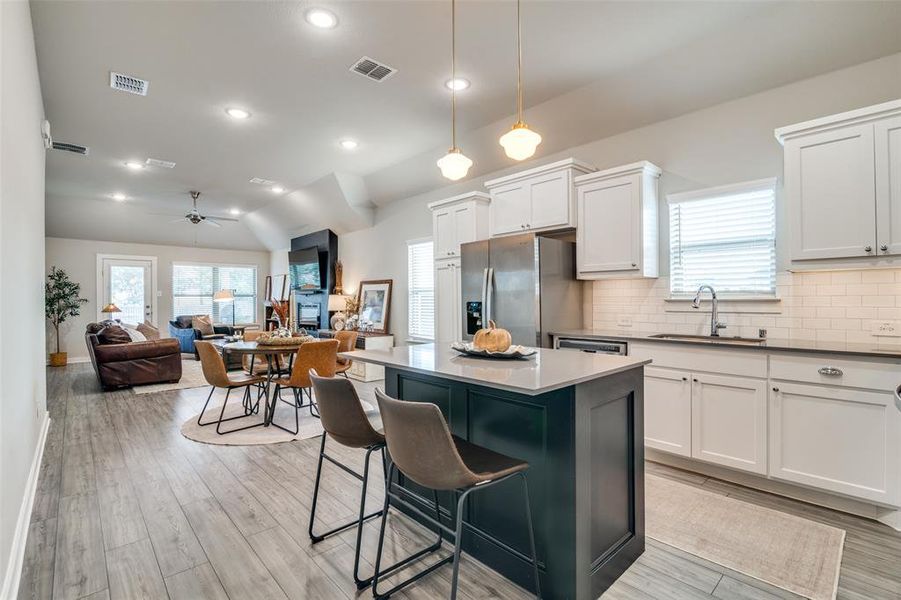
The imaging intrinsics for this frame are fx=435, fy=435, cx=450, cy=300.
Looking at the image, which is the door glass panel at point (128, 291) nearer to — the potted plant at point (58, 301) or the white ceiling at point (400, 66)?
the potted plant at point (58, 301)

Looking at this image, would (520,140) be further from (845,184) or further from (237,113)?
(237,113)

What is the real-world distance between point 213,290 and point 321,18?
991cm

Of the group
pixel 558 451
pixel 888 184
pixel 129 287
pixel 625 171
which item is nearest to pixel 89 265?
pixel 129 287

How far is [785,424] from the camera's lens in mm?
2656

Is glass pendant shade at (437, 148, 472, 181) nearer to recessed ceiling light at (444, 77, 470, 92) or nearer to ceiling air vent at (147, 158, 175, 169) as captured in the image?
recessed ceiling light at (444, 77, 470, 92)

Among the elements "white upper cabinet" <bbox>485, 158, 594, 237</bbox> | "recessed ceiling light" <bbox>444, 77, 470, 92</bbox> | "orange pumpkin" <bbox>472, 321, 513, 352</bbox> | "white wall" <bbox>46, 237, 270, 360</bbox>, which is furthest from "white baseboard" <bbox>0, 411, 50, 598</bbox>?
"white wall" <bbox>46, 237, 270, 360</bbox>

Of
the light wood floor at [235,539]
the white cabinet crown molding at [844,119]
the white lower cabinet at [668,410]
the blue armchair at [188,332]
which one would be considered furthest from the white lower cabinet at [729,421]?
the blue armchair at [188,332]

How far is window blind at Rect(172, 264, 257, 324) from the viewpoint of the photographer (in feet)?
34.8

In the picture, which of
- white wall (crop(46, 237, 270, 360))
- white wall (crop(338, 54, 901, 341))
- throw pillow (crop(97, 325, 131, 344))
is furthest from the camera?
white wall (crop(46, 237, 270, 360))

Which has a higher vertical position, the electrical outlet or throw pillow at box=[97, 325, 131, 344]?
the electrical outlet

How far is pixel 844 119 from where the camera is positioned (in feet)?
8.55

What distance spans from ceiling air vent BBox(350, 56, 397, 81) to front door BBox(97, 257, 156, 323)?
30.1ft

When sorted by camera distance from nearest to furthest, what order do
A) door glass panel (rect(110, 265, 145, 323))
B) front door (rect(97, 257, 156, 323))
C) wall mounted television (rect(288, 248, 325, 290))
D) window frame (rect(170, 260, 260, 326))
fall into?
1. wall mounted television (rect(288, 248, 325, 290))
2. front door (rect(97, 257, 156, 323))
3. door glass panel (rect(110, 265, 145, 323))
4. window frame (rect(170, 260, 260, 326))

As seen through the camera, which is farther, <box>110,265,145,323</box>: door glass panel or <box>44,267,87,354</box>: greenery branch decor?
<box>110,265,145,323</box>: door glass panel
